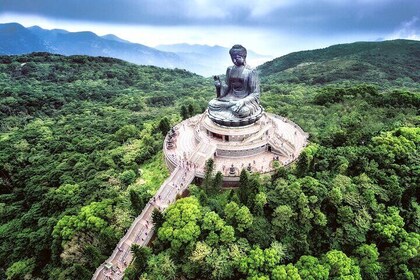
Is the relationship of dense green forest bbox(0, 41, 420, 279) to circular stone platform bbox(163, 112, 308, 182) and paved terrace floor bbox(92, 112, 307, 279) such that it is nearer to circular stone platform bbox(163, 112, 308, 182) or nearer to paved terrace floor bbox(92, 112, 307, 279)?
paved terrace floor bbox(92, 112, 307, 279)

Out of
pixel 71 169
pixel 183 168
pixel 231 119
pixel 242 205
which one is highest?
pixel 231 119

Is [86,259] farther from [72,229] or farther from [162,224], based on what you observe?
[162,224]

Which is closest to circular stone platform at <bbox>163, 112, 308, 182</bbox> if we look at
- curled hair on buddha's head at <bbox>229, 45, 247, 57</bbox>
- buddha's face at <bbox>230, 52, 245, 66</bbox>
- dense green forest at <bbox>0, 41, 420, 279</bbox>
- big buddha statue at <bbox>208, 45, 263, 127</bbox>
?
big buddha statue at <bbox>208, 45, 263, 127</bbox>

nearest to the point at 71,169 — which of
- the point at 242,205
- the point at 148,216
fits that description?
the point at 148,216

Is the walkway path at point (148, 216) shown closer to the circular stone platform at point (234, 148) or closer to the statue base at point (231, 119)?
the circular stone platform at point (234, 148)

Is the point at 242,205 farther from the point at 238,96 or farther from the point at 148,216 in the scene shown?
the point at 238,96

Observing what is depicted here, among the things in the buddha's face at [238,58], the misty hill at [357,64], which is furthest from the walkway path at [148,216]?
the misty hill at [357,64]

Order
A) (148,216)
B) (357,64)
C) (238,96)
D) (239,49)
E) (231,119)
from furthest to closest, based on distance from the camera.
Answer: (357,64), (238,96), (239,49), (231,119), (148,216)
